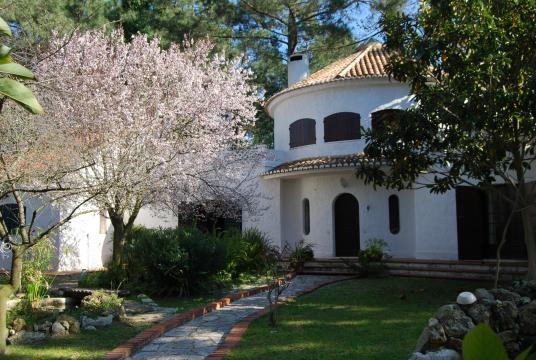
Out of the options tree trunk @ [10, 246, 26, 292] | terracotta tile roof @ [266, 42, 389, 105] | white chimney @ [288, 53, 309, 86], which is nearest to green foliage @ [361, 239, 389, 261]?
terracotta tile roof @ [266, 42, 389, 105]

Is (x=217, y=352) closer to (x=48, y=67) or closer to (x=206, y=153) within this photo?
(x=206, y=153)

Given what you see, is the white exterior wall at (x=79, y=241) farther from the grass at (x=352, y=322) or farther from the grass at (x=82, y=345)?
the grass at (x=82, y=345)

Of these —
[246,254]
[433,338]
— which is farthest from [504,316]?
[246,254]

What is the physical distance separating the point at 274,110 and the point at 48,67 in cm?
1008

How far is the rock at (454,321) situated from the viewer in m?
6.00

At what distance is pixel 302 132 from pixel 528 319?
14444 millimetres

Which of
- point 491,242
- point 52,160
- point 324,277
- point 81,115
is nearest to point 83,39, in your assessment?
point 81,115

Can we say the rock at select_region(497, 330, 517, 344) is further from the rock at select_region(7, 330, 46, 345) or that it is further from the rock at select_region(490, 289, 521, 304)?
the rock at select_region(7, 330, 46, 345)

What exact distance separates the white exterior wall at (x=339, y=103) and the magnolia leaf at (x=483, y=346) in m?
17.9

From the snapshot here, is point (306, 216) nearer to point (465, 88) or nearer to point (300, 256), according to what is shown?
point (300, 256)

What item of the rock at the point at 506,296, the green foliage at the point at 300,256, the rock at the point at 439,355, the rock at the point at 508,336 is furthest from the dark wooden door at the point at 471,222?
the rock at the point at 439,355

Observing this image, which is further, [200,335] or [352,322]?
[352,322]

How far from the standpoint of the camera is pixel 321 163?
711 inches

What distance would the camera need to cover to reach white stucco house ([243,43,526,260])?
644 inches
